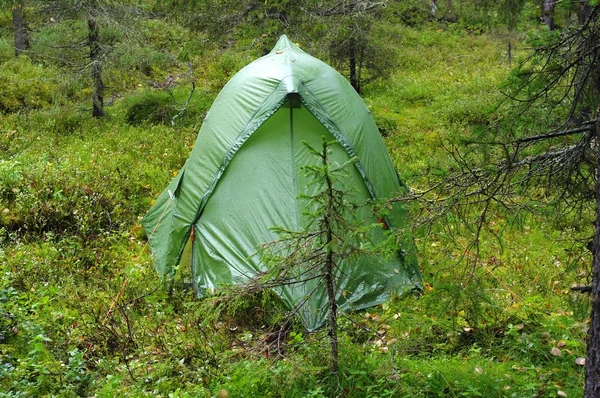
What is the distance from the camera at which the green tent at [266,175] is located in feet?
23.5

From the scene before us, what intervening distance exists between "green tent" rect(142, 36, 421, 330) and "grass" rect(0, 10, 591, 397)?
42 centimetres

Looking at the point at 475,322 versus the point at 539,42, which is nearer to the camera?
the point at 539,42

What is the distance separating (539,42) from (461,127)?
29.5 ft

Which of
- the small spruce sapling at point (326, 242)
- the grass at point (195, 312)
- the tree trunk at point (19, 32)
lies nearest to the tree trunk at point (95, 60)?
the grass at point (195, 312)

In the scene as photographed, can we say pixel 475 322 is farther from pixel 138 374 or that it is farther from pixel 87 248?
pixel 87 248

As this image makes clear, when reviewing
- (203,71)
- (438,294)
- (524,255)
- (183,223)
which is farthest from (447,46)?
(438,294)

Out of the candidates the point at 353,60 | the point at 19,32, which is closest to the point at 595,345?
the point at 353,60

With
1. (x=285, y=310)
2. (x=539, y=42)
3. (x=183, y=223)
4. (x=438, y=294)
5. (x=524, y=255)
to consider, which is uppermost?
(x=539, y=42)

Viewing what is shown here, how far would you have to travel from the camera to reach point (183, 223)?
24.9 feet

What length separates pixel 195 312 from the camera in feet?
15.2

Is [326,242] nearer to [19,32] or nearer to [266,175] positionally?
[266,175]

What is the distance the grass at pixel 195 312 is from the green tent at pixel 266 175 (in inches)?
16.7

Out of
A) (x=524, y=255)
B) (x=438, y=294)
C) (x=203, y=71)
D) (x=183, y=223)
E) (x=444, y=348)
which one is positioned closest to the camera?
(x=438, y=294)

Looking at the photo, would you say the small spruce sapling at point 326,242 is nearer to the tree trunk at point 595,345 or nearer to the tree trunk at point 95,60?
the tree trunk at point 595,345
